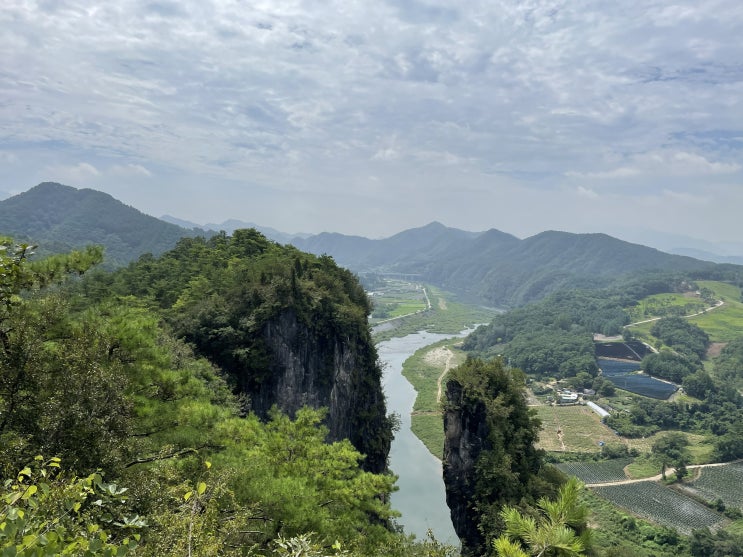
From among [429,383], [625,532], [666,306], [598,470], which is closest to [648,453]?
[598,470]

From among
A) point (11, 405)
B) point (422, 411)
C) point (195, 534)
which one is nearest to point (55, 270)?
point (11, 405)

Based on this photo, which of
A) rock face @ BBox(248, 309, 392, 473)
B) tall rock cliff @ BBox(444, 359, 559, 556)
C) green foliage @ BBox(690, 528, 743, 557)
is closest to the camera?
tall rock cliff @ BBox(444, 359, 559, 556)

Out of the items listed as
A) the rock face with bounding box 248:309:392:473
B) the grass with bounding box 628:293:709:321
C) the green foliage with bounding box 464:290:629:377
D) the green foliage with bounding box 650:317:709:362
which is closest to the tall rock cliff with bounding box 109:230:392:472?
the rock face with bounding box 248:309:392:473

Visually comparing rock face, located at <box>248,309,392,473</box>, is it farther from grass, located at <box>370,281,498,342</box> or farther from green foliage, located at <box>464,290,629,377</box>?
grass, located at <box>370,281,498,342</box>

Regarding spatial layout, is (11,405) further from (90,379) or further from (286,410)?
(286,410)

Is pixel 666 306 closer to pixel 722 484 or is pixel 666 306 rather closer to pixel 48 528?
pixel 722 484

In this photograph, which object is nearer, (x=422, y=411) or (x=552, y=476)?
(x=552, y=476)
